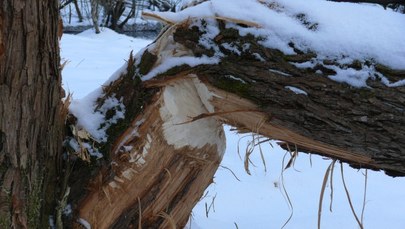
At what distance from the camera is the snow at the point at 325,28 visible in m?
1.29

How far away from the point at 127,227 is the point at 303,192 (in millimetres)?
1543

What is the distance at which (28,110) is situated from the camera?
4.58 feet

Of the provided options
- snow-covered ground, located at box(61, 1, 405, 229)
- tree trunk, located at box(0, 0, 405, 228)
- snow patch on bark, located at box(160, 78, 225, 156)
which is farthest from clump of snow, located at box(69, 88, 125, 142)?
snow-covered ground, located at box(61, 1, 405, 229)

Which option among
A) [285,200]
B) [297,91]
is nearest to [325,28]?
[297,91]

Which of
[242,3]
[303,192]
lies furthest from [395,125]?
[303,192]

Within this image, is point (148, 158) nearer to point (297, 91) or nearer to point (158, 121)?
point (158, 121)

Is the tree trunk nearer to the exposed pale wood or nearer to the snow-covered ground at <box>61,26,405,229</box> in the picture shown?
the exposed pale wood

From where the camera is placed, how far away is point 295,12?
4.57 feet

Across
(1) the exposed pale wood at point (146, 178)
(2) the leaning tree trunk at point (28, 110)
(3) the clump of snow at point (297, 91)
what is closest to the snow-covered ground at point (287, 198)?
(1) the exposed pale wood at point (146, 178)

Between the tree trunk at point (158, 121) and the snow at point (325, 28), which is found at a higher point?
the snow at point (325, 28)

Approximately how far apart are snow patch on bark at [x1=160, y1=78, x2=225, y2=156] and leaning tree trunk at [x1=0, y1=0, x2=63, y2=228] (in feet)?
1.06

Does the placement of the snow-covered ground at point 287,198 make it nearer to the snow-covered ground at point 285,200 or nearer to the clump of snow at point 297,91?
the snow-covered ground at point 285,200

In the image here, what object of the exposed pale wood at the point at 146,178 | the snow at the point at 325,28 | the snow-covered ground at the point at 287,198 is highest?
the snow at the point at 325,28

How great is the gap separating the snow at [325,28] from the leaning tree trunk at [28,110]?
346 mm
